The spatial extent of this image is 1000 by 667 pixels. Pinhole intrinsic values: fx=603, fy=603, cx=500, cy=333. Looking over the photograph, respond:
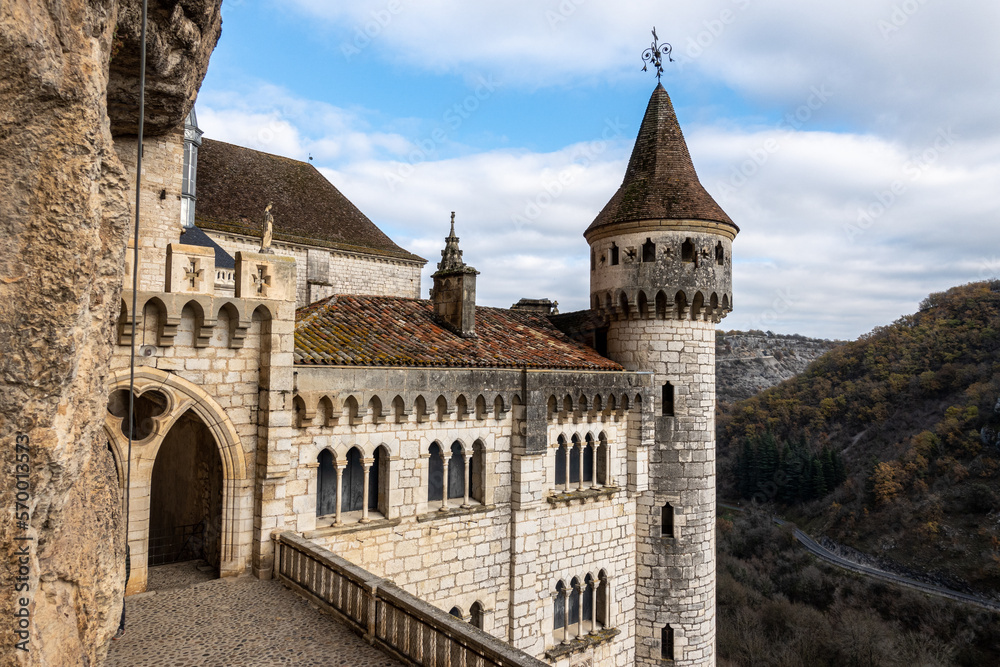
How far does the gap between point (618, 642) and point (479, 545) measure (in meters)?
5.80

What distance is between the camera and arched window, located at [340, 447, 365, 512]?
11.7 meters

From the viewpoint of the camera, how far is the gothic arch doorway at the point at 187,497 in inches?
418

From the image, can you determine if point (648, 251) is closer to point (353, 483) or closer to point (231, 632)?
point (353, 483)

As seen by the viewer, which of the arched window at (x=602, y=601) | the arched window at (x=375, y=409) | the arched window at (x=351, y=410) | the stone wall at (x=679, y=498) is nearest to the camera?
the arched window at (x=351, y=410)

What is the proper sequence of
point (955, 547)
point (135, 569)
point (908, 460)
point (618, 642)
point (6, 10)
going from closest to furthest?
point (6, 10) < point (135, 569) < point (618, 642) < point (955, 547) < point (908, 460)

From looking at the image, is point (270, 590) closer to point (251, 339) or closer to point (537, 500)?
point (251, 339)

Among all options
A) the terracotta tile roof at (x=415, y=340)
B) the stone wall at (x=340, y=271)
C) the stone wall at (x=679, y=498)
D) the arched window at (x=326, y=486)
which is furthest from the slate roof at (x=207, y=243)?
the stone wall at (x=679, y=498)

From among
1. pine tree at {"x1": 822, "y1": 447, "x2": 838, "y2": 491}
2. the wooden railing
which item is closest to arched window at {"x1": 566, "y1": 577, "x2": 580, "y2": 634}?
the wooden railing

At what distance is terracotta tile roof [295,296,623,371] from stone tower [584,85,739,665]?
1.73 m

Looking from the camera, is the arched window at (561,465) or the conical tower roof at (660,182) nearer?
the arched window at (561,465)

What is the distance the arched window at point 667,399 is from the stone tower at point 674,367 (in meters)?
0.03

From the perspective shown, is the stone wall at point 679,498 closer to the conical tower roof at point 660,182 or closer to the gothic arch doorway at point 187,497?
the conical tower roof at point 660,182

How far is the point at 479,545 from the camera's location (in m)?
13.1

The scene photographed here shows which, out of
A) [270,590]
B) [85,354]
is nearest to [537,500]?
[270,590]
